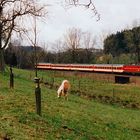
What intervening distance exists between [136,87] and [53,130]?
39.7m

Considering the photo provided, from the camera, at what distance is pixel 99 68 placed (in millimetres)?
68250

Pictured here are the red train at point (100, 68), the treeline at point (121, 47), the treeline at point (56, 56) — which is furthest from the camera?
the treeline at point (121, 47)

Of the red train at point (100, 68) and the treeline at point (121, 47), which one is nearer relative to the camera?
the red train at point (100, 68)

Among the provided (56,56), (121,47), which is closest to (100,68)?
(56,56)

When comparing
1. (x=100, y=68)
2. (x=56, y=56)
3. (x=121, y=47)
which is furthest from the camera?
(x=121, y=47)

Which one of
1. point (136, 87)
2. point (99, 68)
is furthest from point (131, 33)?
point (136, 87)

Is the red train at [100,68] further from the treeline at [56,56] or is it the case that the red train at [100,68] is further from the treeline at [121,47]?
the treeline at [121,47]

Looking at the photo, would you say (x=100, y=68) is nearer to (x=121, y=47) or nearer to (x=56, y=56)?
(x=56, y=56)

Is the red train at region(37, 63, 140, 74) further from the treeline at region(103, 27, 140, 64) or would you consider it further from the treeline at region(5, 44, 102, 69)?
the treeline at region(103, 27, 140, 64)

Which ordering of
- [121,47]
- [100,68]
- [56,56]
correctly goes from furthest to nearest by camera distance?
[121,47], [56,56], [100,68]

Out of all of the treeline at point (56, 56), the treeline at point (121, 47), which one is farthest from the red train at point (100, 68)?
the treeline at point (121, 47)

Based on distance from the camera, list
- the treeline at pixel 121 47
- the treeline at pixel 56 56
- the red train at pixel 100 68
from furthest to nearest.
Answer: the treeline at pixel 121 47 → the treeline at pixel 56 56 → the red train at pixel 100 68

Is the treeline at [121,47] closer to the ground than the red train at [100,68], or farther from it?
farther from it

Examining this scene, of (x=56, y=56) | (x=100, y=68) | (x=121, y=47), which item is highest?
(x=121, y=47)
